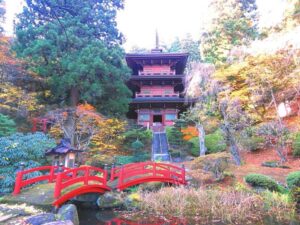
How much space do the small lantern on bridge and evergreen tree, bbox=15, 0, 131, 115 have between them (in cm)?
577

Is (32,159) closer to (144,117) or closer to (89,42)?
(89,42)

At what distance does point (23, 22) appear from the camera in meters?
14.3

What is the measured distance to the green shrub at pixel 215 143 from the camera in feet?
48.7

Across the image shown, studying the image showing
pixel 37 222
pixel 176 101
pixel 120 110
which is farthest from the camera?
pixel 176 101

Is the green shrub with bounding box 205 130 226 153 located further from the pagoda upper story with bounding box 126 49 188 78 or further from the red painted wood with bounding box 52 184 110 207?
the pagoda upper story with bounding box 126 49 188 78

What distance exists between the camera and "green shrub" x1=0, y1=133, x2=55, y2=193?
26.2 feet

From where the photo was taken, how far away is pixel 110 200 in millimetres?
8305

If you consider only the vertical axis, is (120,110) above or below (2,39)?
below

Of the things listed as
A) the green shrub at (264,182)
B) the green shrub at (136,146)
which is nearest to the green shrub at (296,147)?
the green shrub at (264,182)

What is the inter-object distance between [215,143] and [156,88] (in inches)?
391

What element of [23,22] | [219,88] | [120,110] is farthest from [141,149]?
[23,22]

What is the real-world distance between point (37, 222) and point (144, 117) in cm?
1806

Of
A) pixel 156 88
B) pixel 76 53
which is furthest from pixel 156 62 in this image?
pixel 76 53

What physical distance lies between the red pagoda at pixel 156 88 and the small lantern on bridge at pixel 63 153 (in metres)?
12.7
